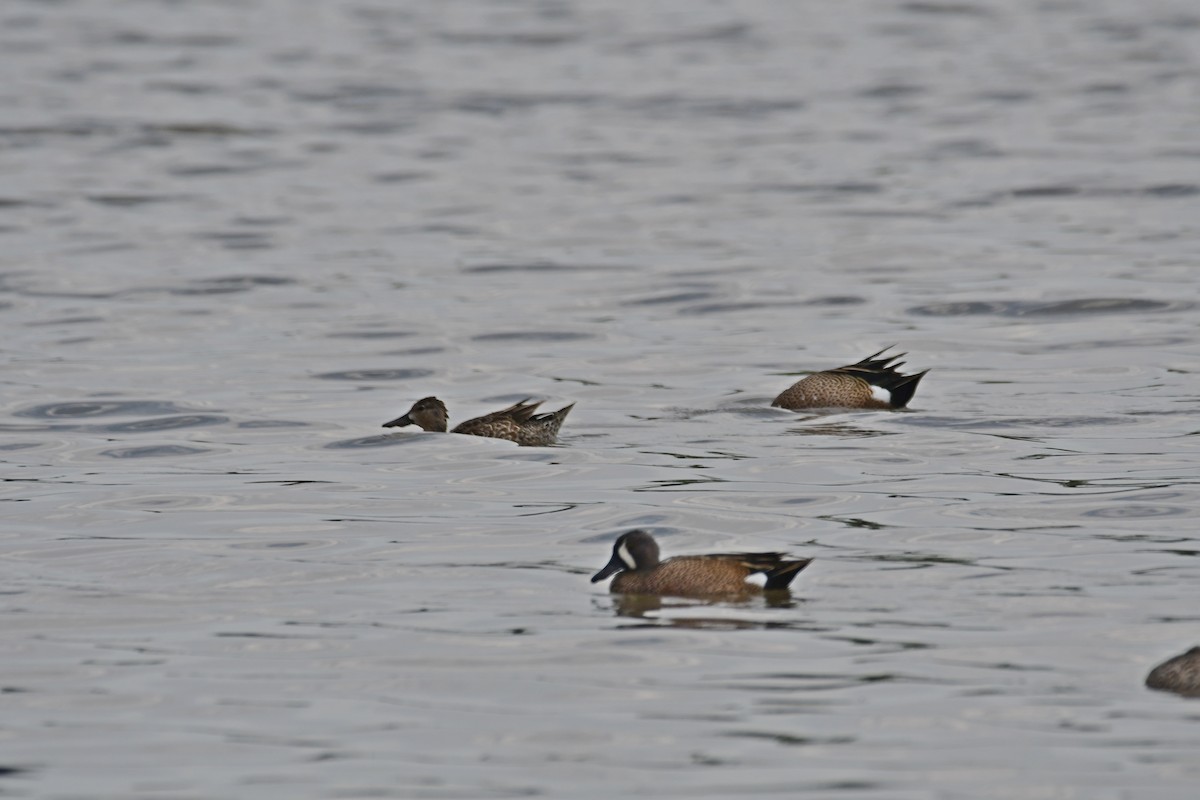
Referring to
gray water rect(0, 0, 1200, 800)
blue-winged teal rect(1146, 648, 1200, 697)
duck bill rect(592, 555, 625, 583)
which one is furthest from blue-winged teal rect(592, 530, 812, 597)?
blue-winged teal rect(1146, 648, 1200, 697)

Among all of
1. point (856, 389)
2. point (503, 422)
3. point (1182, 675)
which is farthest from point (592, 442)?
point (1182, 675)

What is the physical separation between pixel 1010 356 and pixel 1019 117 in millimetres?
17573

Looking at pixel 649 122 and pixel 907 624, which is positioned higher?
pixel 649 122

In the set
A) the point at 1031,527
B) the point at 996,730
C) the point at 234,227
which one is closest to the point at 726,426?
the point at 1031,527

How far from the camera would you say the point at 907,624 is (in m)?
9.08

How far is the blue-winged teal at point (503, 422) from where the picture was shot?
45.2 ft

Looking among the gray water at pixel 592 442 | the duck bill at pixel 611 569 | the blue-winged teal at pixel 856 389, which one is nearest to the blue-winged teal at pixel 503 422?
the gray water at pixel 592 442

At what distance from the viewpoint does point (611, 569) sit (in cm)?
990

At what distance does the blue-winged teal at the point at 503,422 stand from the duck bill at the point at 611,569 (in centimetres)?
383

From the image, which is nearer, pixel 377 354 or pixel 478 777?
pixel 478 777

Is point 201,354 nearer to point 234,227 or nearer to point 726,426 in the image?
point 726,426

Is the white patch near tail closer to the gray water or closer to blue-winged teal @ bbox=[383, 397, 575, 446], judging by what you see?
the gray water

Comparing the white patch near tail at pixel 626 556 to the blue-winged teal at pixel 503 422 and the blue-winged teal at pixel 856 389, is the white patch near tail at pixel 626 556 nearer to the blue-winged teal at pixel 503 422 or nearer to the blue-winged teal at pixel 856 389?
the blue-winged teal at pixel 503 422

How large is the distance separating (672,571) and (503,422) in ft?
13.8
